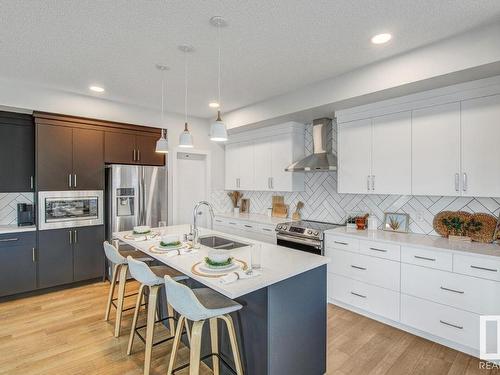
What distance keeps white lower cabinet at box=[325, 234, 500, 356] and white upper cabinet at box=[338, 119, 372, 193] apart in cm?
67

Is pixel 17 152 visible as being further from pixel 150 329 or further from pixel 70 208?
pixel 150 329

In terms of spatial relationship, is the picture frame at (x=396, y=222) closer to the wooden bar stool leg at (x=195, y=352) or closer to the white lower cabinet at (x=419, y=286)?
the white lower cabinet at (x=419, y=286)

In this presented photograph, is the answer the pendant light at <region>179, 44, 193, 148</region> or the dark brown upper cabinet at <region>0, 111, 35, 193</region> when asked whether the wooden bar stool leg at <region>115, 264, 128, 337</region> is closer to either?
Result: the pendant light at <region>179, 44, 193, 148</region>

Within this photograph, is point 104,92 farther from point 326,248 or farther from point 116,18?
point 326,248

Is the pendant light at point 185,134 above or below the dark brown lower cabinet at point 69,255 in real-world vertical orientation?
above

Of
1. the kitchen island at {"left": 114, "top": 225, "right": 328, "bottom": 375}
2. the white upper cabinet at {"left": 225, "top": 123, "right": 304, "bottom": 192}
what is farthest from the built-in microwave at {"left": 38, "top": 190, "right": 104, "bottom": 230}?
the kitchen island at {"left": 114, "top": 225, "right": 328, "bottom": 375}

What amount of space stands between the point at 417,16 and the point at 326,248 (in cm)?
246

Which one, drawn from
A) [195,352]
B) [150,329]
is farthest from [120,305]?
[195,352]

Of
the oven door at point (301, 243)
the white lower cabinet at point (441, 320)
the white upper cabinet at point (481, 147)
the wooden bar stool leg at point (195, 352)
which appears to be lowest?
the white lower cabinet at point (441, 320)

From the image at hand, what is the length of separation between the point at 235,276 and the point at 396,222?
2463 millimetres

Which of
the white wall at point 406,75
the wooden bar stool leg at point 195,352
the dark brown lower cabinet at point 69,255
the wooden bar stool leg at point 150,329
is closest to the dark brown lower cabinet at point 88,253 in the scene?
the dark brown lower cabinet at point 69,255

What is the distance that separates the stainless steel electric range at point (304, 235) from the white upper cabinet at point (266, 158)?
682 mm

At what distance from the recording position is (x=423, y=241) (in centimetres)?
278

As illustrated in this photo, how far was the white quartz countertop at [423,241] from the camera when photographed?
2.44m
